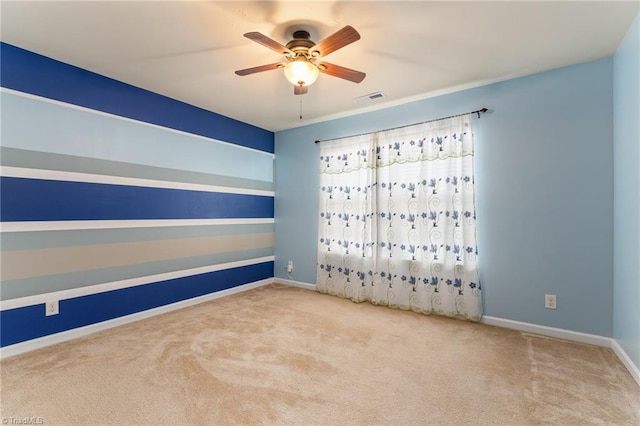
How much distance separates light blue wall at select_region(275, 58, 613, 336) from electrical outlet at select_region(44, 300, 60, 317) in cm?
395

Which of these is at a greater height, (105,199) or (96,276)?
(105,199)

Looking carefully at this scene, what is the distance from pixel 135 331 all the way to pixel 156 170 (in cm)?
167

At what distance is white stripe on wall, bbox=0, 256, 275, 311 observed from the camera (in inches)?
92.8

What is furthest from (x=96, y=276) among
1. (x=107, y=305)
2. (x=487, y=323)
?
(x=487, y=323)

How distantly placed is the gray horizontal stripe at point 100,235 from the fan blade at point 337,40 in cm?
254

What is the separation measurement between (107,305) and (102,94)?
6.72ft

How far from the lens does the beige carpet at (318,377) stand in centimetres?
166

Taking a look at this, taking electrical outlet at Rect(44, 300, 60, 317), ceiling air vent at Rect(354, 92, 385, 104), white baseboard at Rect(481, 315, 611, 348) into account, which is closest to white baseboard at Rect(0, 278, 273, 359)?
electrical outlet at Rect(44, 300, 60, 317)

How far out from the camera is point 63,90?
262 cm

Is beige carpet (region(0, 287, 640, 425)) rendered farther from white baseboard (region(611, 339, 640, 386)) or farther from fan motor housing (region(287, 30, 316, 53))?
fan motor housing (region(287, 30, 316, 53))

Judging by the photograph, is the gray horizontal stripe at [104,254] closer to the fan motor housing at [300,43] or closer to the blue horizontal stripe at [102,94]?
the blue horizontal stripe at [102,94]

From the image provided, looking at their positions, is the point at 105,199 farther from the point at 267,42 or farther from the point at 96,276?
the point at 267,42

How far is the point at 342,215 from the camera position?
13.0 feet

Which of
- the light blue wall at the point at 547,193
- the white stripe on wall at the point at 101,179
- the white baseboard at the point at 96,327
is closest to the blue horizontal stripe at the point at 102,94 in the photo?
the white stripe on wall at the point at 101,179
